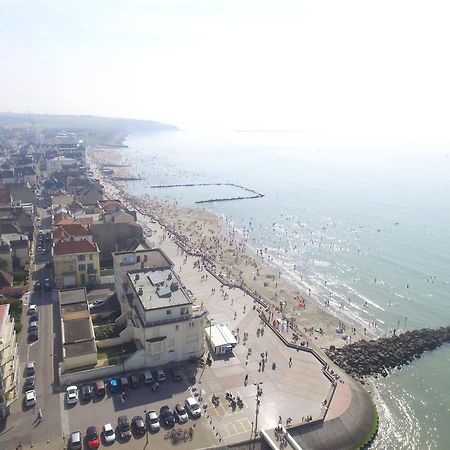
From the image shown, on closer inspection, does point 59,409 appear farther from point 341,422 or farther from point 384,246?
point 384,246

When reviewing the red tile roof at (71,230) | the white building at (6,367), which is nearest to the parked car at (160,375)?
the white building at (6,367)

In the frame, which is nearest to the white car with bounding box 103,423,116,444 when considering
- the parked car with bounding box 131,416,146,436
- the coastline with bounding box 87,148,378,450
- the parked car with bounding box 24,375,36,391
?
the parked car with bounding box 131,416,146,436

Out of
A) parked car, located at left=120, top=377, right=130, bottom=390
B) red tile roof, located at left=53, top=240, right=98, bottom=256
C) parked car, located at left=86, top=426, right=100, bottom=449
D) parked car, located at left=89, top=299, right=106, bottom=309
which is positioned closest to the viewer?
parked car, located at left=86, top=426, right=100, bottom=449

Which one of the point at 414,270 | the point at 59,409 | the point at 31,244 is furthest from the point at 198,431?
the point at 414,270

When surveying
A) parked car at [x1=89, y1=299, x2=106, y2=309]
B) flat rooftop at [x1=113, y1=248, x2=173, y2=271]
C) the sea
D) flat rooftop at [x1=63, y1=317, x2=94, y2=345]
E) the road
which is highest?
flat rooftop at [x1=113, y1=248, x2=173, y2=271]

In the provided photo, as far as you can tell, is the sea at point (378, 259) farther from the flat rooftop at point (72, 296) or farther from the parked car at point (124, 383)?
the flat rooftop at point (72, 296)

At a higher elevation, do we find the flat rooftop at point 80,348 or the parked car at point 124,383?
the flat rooftop at point 80,348

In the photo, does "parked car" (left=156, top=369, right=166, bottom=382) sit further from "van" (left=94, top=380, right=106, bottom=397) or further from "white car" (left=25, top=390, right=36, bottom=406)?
"white car" (left=25, top=390, right=36, bottom=406)
